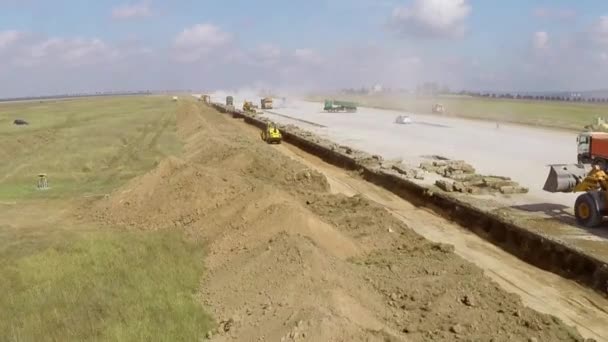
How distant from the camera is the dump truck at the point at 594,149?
1705 centimetres

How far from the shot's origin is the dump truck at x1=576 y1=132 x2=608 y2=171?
17.0 meters

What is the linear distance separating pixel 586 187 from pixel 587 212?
738 mm

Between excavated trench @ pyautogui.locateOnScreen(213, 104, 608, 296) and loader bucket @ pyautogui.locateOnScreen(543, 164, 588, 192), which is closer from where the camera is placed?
excavated trench @ pyautogui.locateOnScreen(213, 104, 608, 296)

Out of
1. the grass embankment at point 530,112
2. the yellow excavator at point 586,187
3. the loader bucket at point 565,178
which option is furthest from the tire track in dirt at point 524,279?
the grass embankment at point 530,112

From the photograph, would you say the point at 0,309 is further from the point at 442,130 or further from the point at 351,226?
the point at 442,130

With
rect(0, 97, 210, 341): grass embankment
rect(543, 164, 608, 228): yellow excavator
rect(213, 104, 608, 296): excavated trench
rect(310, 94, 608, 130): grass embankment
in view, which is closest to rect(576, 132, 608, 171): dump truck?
rect(543, 164, 608, 228): yellow excavator

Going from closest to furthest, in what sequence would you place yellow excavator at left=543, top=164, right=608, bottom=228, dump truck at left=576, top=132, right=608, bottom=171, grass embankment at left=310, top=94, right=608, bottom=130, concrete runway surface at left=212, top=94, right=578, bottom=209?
yellow excavator at left=543, top=164, right=608, bottom=228 < dump truck at left=576, top=132, right=608, bottom=171 < concrete runway surface at left=212, top=94, right=578, bottom=209 < grass embankment at left=310, top=94, right=608, bottom=130

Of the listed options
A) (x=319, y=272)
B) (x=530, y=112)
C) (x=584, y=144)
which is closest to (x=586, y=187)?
(x=584, y=144)

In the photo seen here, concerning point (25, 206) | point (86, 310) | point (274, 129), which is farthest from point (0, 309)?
point (274, 129)

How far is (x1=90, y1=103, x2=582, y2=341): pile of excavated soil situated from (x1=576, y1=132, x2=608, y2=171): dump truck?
648 centimetres

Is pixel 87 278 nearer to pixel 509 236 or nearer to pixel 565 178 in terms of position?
pixel 509 236

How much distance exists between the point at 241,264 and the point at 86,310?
3.32 metres

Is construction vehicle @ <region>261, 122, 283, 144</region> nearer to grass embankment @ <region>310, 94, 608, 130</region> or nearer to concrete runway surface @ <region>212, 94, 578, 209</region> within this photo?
concrete runway surface @ <region>212, 94, 578, 209</region>

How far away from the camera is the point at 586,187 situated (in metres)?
15.8
